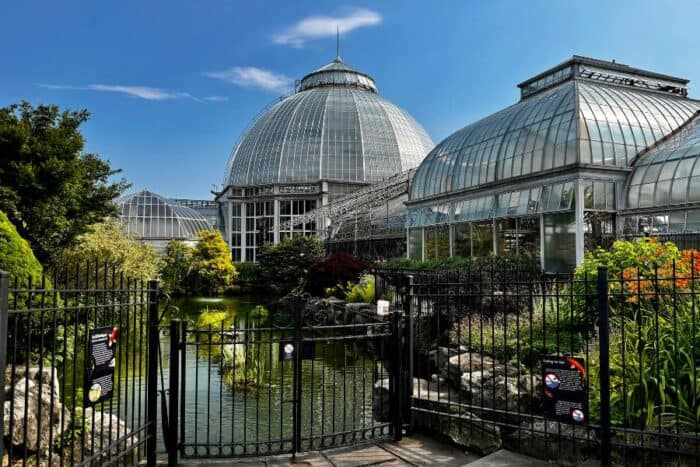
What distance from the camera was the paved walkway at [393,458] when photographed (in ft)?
19.5

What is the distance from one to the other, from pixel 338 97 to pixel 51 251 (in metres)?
46.2

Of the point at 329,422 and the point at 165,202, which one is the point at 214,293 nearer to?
the point at 165,202

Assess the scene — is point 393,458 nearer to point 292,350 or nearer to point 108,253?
point 292,350

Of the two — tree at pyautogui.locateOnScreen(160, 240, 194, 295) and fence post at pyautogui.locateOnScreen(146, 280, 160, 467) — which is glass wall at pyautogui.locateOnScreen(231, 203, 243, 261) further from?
fence post at pyautogui.locateOnScreen(146, 280, 160, 467)

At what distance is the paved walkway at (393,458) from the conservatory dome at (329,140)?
47977 mm

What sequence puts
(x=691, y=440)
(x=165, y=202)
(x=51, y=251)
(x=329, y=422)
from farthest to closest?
1. (x=165, y=202)
2. (x=51, y=251)
3. (x=329, y=422)
4. (x=691, y=440)

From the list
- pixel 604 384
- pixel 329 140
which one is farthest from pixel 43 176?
pixel 329 140

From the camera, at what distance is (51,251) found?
18.4 meters

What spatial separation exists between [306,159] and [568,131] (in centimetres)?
3739

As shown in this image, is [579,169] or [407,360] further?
[579,169]

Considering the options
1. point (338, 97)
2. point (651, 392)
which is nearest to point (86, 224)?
point (651, 392)

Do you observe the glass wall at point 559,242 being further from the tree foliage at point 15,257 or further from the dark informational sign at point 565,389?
the tree foliage at point 15,257

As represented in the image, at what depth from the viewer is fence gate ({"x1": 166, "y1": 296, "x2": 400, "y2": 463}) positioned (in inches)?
250

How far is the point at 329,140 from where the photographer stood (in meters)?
55.9
